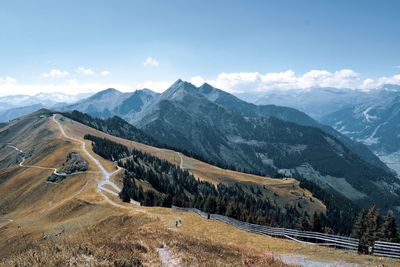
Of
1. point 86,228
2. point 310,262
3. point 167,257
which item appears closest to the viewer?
point 167,257

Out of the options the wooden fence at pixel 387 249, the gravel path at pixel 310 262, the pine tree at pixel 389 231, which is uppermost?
the wooden fence at pixel 387 249

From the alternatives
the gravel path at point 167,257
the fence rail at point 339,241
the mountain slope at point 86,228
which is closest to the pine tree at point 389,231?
the fence rail at point 339,241

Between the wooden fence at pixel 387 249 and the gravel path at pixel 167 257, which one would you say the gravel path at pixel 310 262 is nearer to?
the wooden fence at pixel 387 249

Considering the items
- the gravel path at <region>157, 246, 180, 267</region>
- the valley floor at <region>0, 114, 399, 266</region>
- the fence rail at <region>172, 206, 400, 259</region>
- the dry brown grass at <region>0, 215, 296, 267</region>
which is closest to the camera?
the dry brown grass at <region>0, 215, 296, 267</region>

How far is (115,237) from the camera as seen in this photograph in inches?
1818

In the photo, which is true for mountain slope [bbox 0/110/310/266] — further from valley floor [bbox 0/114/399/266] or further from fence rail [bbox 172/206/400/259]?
fence rail [bbox 172/206/400/259]

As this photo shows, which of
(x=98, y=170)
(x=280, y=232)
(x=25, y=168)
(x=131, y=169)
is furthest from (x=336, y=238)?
(x=25, y=168)

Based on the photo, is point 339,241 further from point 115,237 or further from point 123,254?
point 115,237

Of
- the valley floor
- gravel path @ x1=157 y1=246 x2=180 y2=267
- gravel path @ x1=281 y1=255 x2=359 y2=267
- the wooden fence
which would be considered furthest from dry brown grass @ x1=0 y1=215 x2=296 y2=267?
the wooden fence

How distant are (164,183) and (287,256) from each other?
130 meters

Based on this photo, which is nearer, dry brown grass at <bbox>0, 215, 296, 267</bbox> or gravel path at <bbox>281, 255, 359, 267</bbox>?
dry brown grass at <bbox>0, 215, 296, 267</bbox>

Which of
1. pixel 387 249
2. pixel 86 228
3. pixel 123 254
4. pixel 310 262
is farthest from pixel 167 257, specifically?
pixel 86 228

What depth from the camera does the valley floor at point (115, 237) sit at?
966 inches

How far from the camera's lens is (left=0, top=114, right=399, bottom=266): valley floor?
24547mm
